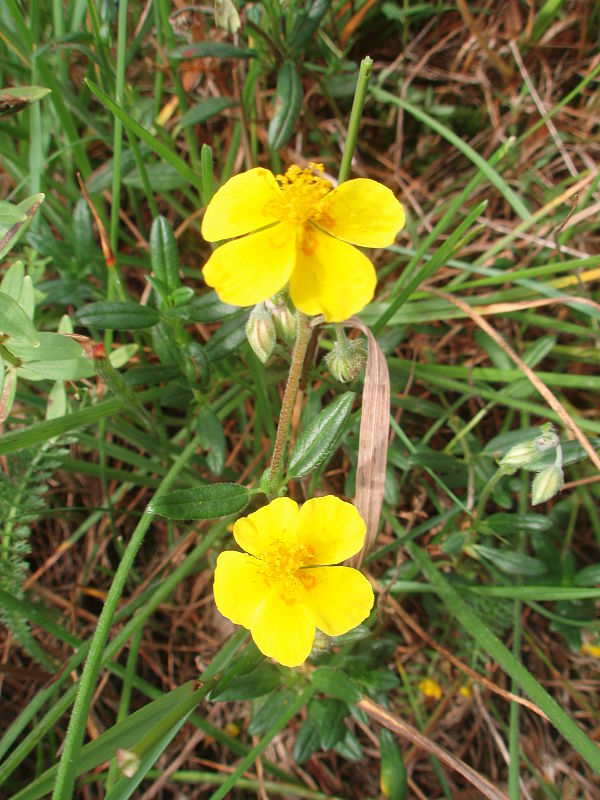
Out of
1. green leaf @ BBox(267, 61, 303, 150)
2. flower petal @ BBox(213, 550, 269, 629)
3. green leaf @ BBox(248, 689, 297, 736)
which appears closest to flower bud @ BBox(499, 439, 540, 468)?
flower petal @ BBox(213, 550, 269, 629)

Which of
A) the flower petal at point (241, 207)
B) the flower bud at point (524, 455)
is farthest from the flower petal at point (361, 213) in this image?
the flower bud at point (524, 455)

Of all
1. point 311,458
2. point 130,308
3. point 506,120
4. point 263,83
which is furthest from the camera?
point 506,120

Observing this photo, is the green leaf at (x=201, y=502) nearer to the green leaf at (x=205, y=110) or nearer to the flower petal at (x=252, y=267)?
the flower petal at (x=252, y=267)

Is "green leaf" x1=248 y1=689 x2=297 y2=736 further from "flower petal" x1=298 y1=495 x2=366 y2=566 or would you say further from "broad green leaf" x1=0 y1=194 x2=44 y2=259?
"broad green leaf" x1=0 y1=194 x2=44 y2=259

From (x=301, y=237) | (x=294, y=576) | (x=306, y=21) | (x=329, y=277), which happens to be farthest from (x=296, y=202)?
(x=306, y=21)

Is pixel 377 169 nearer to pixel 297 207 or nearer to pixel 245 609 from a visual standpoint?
pixel 297 207

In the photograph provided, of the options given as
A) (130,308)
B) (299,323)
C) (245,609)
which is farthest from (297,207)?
(245,609)

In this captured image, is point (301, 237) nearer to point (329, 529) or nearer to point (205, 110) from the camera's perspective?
point (329, 529)
